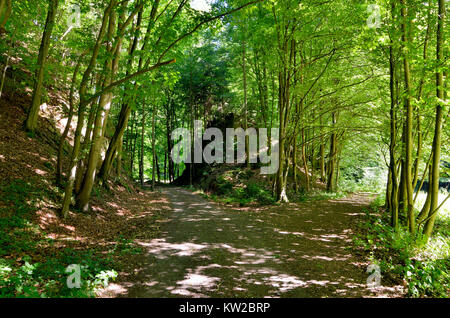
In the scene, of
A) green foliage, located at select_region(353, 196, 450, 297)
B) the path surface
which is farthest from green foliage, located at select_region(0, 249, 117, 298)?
green foliage, located at select_region(353, 196, 450, 297)

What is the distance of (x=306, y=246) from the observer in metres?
6.62

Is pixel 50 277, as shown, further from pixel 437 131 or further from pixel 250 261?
pixel 437 131

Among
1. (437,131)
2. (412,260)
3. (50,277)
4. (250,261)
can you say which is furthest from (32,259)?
(437,131)

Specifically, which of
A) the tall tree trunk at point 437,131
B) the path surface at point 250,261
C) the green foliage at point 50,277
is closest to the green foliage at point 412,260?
the path surface at point 250,261

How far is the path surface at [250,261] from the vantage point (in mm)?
4285

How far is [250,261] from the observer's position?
18.2 feet

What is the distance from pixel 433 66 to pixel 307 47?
818 centimetres

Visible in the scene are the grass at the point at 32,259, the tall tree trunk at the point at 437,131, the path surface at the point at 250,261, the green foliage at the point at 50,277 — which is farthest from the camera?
the tall tree trunk at the point at 437,131

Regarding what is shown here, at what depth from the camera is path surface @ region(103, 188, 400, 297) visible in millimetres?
4285
